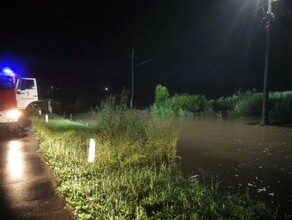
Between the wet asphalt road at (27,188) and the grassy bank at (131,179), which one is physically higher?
the grassy bank at (131,179)

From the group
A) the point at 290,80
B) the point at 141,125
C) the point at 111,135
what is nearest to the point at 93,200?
the point at 111,135

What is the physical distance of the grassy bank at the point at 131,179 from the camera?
18.9ft

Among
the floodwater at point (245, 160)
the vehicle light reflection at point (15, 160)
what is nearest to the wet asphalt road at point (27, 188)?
the vehicle light reflection at point (15, 160)

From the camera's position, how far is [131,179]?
24.0 feet

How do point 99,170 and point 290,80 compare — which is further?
point 290,80

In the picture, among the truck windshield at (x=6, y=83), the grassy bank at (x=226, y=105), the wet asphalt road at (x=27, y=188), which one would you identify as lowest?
the wet asphalt road at (x=27, y=188)

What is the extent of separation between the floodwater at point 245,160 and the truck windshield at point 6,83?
8.59 metres

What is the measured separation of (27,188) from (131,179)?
7.35 ft

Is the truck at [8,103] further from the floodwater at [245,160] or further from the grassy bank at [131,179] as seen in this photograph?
the floodwater at [245,160]

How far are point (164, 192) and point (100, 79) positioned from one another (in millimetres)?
47401

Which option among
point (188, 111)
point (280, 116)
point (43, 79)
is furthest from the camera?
point (43, 79)

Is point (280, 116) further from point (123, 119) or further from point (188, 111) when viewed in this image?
point (123, 119)

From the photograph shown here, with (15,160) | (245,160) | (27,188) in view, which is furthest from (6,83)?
(245,160)

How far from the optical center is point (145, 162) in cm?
962
